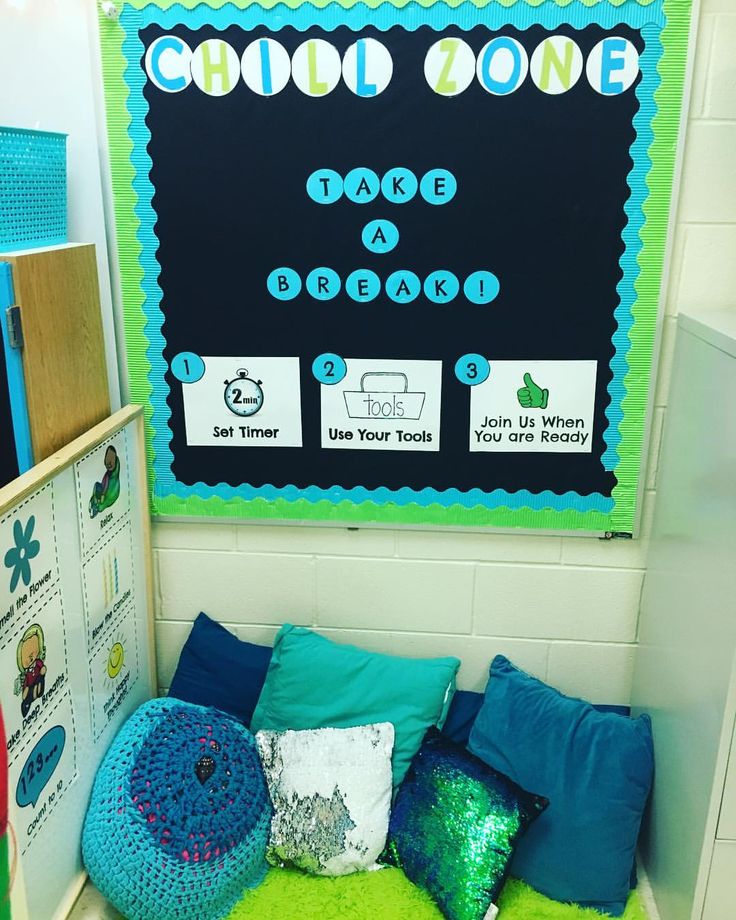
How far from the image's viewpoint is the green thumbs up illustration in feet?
5.83

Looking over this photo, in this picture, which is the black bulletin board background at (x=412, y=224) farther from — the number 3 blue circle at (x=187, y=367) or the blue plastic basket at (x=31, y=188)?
the blue plastic basket at (x=31, y=188)

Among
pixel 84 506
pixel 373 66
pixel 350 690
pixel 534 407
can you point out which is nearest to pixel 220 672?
pixel 350 690

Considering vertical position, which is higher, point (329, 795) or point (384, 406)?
point (384, 406)

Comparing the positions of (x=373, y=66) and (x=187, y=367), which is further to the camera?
(x=187, y=367)

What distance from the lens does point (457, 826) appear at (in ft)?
5.50

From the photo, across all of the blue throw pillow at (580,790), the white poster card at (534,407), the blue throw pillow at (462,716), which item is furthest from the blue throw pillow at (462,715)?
the white poster card at (534,407)

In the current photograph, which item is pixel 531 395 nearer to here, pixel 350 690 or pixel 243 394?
pixel 243 394

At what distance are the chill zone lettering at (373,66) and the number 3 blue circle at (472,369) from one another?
52 cm

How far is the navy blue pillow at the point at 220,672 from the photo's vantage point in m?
1.96

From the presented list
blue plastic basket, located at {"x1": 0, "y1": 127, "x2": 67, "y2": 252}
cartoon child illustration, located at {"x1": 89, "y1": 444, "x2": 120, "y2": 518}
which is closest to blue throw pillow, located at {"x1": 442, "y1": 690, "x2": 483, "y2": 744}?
cartoon child illustration, located at {"x1": 89, "y1": 444, "x2": 120, "y2": 518}

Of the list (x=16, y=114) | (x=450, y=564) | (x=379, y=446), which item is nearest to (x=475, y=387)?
(x=379, y=446)

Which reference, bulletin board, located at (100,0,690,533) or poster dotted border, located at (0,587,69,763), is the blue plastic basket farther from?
poster dotted border, located at (0,587,69,763)

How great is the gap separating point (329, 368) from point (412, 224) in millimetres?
347

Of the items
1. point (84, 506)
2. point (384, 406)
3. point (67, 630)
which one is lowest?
point (67, 630)
